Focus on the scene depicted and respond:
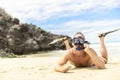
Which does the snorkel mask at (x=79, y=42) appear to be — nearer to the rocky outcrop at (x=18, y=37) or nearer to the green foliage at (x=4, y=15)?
the rocky outcrop at (x=18, y=37)

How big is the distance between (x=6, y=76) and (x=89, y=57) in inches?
86.3

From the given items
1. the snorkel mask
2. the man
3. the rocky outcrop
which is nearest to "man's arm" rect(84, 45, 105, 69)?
the man

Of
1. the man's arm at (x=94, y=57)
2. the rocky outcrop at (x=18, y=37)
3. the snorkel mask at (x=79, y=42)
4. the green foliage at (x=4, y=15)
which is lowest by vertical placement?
the man's arm at (x=94, y=57)

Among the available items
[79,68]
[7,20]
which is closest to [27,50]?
[7,20]

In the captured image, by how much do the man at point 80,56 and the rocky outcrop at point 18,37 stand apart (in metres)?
26.9

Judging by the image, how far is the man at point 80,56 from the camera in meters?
8.15

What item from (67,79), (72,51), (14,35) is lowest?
(67,79)

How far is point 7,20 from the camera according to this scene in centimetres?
3762

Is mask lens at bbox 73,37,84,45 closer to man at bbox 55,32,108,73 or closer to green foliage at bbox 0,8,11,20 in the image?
man at bbox 55,32,108,73

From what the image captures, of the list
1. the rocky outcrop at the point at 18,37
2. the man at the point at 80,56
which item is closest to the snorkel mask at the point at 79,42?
the man at the point at 80,56

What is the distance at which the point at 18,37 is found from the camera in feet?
124

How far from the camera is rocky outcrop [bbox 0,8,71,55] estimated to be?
120 feet

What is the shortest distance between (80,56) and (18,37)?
96.9 feet

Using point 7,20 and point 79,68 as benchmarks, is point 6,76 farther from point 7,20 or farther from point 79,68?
point 7,20
